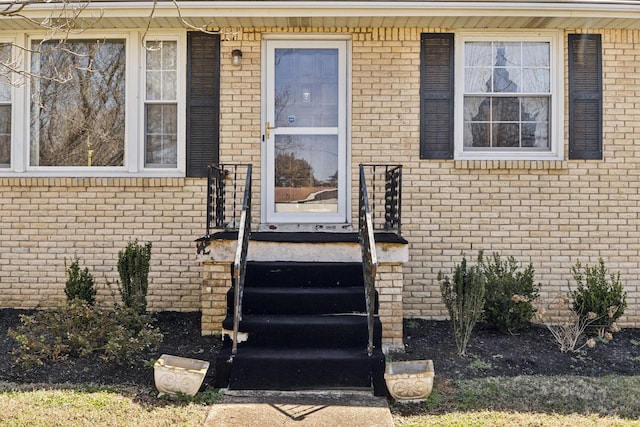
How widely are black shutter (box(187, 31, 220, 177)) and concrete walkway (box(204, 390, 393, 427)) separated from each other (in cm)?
300

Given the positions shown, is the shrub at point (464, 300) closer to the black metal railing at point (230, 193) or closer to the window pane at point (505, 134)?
the window pane at point (505, 134)

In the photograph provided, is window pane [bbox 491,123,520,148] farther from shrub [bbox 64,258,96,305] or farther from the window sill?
shrub [bbox 64,258,96,305]

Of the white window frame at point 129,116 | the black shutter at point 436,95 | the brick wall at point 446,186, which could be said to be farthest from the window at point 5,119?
the black shutter at point 436,95

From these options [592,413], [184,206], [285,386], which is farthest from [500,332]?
[184,206]

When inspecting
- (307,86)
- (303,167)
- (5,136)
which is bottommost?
(303,167)

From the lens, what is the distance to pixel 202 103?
21.1 ft

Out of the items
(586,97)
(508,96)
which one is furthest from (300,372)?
(586,97)

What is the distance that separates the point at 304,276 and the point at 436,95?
2719 mm

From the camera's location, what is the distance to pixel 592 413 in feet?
13.4

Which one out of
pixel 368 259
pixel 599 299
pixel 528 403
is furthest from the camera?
pixel 599 299

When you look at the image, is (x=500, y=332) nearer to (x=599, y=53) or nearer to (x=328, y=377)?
(x=328, y=377)

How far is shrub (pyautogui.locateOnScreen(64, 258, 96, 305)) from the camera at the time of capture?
6.14 meters

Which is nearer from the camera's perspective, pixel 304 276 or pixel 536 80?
pixel 304 276

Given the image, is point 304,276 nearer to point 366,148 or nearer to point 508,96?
point 366,148
